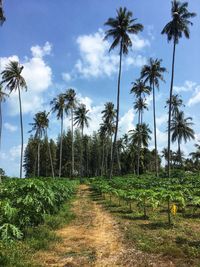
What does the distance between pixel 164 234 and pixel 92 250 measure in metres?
2.48

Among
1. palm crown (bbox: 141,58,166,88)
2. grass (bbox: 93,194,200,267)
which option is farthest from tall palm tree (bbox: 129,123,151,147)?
grass (bbox: 93,194,200,267)

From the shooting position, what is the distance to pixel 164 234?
10328 millimetres

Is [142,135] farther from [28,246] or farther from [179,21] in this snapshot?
[28,246]

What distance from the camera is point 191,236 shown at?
1009 cm

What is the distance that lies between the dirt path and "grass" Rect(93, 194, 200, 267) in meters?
0.35

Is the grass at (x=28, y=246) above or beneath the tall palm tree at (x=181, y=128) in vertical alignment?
beneath

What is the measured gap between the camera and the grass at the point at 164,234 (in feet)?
26.6

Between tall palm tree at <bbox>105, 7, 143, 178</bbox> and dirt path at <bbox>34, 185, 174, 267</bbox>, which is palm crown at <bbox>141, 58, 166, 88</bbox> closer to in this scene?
tall palm tree at <bbox>105, 7, 143, 178</bbox>

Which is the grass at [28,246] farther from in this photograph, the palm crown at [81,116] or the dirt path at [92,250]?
the palm crown at [81,116]

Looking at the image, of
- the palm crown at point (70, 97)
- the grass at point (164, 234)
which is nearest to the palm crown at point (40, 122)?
the palm crown at point (70, 97)

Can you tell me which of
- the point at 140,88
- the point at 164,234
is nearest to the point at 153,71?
the point at 140,88

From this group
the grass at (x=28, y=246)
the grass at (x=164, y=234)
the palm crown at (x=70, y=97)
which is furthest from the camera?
the palm crown at (x=70, y=97)

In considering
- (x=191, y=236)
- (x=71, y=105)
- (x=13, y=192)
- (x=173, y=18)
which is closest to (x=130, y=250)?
(x=191, y=236)

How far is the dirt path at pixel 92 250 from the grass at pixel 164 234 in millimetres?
354
